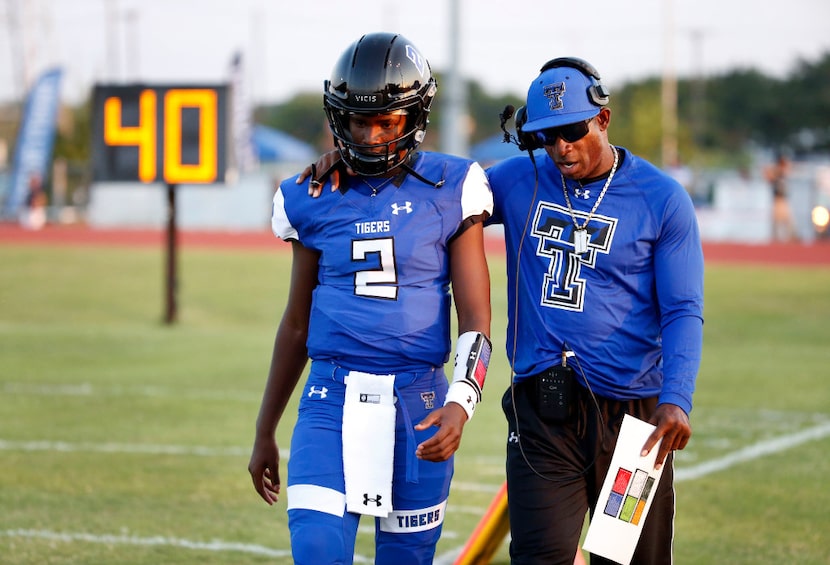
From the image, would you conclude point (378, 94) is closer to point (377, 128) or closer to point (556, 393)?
point (377, 128)

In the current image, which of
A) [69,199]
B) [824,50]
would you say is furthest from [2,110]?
[824,50]

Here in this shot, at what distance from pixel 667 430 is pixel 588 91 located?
118 cm

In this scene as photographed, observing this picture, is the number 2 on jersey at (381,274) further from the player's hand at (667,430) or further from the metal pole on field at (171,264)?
the metal pole on field at (171,264)

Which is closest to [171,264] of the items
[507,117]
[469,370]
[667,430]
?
[507,117]

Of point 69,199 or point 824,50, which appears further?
point 824,50

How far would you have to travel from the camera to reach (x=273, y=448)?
14.3ft

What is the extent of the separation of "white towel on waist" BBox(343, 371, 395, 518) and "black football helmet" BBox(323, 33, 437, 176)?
714 mm

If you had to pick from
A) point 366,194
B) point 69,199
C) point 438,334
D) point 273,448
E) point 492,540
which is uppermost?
point 366,194

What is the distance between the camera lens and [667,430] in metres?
4.00

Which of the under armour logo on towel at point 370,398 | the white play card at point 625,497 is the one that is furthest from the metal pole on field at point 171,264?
the white play card at point 625,497

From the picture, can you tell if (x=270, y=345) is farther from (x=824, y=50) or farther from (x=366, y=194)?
Answer: (x=824, y=50)

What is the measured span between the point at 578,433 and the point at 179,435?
221 inches

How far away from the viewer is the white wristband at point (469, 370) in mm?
3857

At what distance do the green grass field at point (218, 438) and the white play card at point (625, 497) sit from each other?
2.29 m
